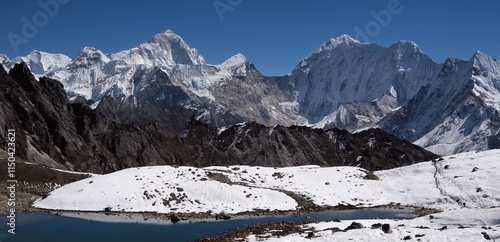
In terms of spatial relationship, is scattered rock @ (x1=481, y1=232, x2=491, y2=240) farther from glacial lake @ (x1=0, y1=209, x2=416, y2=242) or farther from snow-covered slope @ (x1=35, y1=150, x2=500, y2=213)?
snow-covered slope @ (x1=35, y1=150, x2=500, y2=213)

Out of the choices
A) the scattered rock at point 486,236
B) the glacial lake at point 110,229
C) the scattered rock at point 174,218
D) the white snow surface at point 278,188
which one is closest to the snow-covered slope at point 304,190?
the white snow surface at point 278,188

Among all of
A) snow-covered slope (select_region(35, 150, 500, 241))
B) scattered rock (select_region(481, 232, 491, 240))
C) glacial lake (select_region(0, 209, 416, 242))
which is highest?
snow-covered slope (select_region(35, 150, 500, 241))

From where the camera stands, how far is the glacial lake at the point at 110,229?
4750 centimetres

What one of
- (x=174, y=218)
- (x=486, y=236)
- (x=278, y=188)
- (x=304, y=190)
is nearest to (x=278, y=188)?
(x=278, y=188)

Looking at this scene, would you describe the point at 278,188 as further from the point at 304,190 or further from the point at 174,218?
the point at 174,218

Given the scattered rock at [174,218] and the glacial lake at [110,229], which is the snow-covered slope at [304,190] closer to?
the scattered rock at [174,218]

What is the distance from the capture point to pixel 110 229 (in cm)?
5247

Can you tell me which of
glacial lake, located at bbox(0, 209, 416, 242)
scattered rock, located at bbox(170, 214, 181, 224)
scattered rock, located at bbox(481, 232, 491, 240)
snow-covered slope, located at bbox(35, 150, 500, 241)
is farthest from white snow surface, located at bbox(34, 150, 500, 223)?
scattered rock, located at bbox(481, 232, 491, 240)

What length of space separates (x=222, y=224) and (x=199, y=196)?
1411 cm

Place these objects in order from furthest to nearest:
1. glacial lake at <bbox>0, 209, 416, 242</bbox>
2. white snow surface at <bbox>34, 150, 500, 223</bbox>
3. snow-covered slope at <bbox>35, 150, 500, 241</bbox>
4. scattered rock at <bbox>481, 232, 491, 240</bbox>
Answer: white snow surface at <bbox>34, 150, 500, 223</bbox> < snow-covered slope at <bbox>35, 150, 500, 241</bbox> < glacial lake at <bbox>0, 209, 416, 242</bbox> < scattered rock at <bbox>481, 232, 491, 240</bbox>

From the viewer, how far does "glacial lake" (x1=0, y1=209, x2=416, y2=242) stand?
47.5m

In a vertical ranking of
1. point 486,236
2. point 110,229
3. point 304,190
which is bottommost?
point 486,236

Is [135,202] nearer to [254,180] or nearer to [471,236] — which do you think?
[254,180]

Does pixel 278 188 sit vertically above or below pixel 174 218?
above
